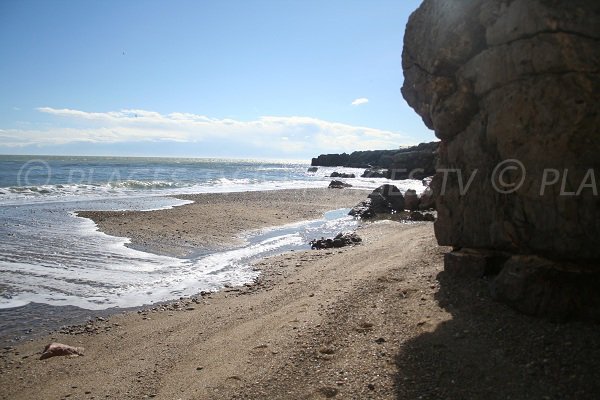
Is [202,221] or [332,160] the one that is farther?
[332,160]

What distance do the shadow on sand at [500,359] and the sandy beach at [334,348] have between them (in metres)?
0.02

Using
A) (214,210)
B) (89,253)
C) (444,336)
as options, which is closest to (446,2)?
(444,336)

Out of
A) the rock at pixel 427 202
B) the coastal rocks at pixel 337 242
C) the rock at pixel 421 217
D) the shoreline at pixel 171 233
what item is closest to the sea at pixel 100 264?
the shoreline at pixel 171 233

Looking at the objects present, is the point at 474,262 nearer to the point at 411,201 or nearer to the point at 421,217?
the point at 421,217

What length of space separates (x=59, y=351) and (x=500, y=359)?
640cm

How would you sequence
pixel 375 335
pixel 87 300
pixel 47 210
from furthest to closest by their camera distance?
pixel 47 210, pixel 87 300, pixel 375 335

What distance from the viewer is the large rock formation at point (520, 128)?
Answer: 4.79 meters

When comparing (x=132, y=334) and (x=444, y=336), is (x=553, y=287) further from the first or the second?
(x=132, y=334)

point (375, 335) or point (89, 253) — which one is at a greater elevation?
point (375, 335)

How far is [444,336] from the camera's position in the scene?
17.1ft

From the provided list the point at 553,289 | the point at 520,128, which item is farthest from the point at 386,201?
the point at 553,289

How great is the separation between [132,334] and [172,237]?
9.26m

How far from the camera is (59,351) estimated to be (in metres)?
6.34

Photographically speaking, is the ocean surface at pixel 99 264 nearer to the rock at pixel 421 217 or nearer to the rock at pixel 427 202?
the rock at pixel 421 217
